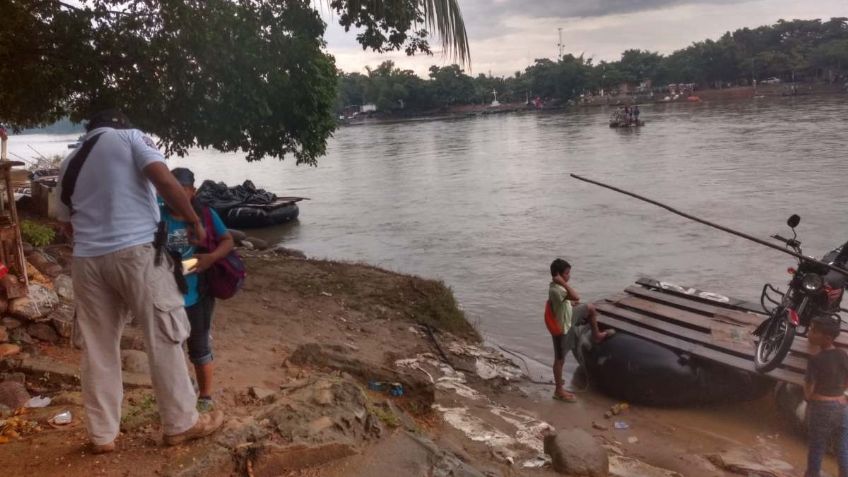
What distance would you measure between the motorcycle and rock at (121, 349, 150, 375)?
17.5ft

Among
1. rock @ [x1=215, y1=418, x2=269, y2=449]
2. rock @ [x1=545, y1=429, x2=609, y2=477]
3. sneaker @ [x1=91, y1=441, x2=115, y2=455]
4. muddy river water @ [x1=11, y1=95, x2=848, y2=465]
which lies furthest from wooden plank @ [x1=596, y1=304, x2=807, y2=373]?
sneaker @ [x1=91, y1=441, x2=115, y2=455]

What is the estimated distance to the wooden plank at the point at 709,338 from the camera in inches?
256

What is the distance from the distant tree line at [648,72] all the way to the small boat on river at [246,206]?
144 feet

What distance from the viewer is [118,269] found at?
2850 mm

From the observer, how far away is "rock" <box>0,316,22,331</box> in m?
4.92

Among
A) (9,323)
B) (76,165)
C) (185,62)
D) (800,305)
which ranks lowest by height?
(800,305)

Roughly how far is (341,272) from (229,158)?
43614 mm

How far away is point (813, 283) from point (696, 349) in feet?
4.38

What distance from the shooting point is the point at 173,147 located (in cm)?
1028

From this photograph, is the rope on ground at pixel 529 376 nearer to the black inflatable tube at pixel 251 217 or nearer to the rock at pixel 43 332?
the rock at pixel 43 332

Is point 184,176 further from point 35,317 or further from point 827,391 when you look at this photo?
point 827,391

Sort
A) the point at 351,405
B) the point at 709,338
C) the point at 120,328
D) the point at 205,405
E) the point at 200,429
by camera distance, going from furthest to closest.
A: the point at 709,338 < the point at 351,405 < the point at 205,405 < the point at 200,429 < the point at 120,328

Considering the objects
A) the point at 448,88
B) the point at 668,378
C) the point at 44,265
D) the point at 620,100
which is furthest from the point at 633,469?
the point at 448,88

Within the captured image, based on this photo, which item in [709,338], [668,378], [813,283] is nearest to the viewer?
[813,283]
